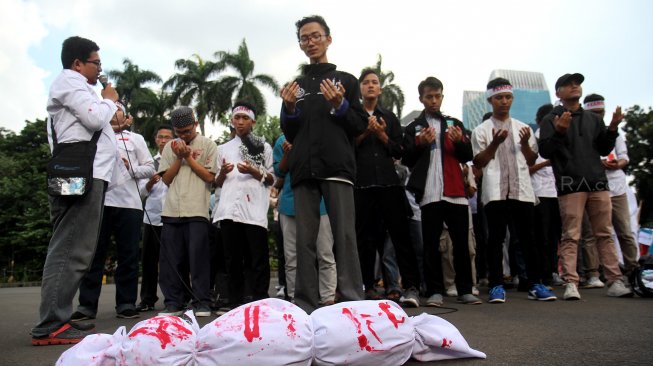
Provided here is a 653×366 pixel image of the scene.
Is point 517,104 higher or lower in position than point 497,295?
higher

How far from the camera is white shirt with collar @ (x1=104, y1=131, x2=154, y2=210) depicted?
4.84m

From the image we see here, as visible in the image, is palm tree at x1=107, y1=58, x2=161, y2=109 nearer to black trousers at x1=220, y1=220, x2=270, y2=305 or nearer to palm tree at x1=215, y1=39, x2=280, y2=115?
palm tree at x1=215, y1=39, x2=280, y2=115

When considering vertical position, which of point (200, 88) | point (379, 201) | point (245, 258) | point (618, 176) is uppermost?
point (200, 88)

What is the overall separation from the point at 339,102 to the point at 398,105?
3605cm

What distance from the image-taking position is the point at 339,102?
12.1 feet

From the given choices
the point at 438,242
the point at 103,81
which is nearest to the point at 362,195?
the point at 438,242

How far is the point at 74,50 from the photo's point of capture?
3701mm

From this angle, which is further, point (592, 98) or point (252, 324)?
point (592, 98)

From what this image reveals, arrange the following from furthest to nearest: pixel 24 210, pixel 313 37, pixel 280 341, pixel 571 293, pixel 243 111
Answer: pixel 24 210 < pixel 243 111 < pixel 571 293 < pixel 313 37 < pixel 280 341

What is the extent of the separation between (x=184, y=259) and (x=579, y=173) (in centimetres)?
387

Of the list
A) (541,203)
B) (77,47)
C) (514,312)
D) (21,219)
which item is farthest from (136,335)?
(21,219)

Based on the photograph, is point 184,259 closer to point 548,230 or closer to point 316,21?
point 316,21

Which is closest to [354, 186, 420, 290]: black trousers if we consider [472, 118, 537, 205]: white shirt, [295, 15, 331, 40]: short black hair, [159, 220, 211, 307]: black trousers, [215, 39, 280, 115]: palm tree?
[472, 118, 537, 205]: white shirt

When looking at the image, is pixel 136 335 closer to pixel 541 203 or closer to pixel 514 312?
pixel 514 312
